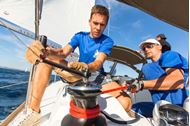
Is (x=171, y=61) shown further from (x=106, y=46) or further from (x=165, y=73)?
(x=106, y=46)

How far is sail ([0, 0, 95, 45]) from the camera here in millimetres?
2604

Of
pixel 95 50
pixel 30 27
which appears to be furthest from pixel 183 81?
pixel 30 27

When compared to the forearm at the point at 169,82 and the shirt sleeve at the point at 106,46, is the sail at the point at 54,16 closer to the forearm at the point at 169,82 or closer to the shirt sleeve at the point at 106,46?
the shirt sleeve at the point at 106,46

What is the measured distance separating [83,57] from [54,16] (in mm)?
1443

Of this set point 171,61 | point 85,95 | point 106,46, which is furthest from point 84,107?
point 171,61

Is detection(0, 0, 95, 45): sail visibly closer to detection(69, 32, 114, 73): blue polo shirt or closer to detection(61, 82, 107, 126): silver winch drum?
detection(69, 32, 114, 73): blue polo shirt

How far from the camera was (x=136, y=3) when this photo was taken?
2578mm

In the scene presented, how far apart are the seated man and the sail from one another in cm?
78

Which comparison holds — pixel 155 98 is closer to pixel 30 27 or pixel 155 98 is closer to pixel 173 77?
pixel 173 77

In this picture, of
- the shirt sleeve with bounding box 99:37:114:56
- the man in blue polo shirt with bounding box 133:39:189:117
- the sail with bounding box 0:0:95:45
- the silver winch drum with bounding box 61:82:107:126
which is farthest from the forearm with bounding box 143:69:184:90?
the sail with bounding box 0:0:95:45

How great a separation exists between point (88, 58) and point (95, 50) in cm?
8

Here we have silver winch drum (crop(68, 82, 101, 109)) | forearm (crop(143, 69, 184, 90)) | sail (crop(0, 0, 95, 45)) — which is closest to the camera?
silver winch drum (crop(68, 82, 101, 109))

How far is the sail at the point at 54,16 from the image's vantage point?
8.54ft

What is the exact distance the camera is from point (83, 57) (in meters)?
2.05
